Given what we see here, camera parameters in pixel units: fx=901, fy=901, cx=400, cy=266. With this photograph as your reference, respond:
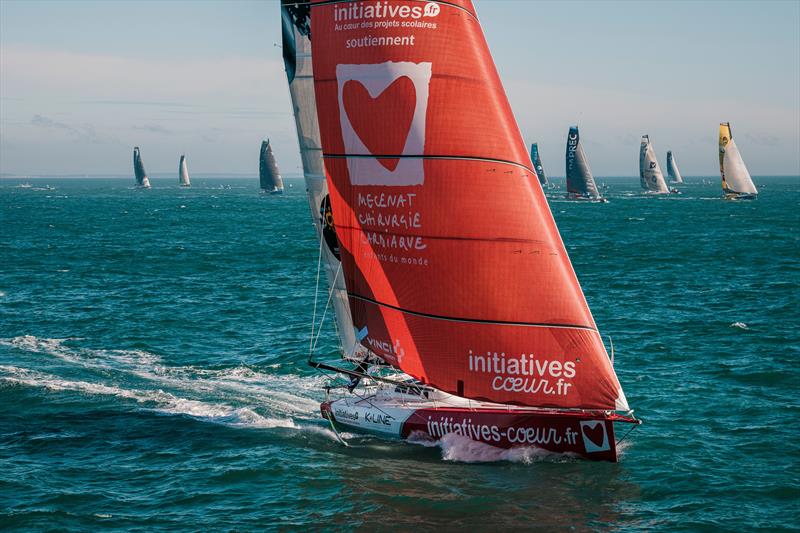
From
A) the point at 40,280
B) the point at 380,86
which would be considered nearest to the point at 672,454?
the point at 380,86

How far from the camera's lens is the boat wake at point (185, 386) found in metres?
28.3

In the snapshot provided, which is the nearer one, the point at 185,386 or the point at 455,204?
the point at 455,204

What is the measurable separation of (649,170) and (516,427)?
503 feet

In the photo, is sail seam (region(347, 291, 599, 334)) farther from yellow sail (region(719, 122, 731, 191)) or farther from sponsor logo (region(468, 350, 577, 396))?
yellow sail (region(719, 122, 731, 191))

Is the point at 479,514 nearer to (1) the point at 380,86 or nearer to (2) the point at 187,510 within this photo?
(2) the point at 187,510

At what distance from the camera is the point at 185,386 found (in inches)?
1238

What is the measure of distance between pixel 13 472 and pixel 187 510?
5.44 meters

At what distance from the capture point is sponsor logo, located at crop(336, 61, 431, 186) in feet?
73.8

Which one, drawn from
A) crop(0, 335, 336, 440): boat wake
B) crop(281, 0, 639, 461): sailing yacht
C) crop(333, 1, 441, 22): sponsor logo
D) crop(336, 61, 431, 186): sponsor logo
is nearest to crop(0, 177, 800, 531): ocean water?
crop(0, 335, 336, 440): boat wake

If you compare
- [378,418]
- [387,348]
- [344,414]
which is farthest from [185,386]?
[387,348]

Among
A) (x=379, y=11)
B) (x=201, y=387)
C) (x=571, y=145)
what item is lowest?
(x=201, y=387)

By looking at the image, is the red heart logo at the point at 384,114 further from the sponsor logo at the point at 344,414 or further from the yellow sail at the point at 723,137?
the yellow sail at the point at 723,137

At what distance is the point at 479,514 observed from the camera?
20.5 m

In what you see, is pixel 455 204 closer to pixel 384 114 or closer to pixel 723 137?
pixel 384 114
